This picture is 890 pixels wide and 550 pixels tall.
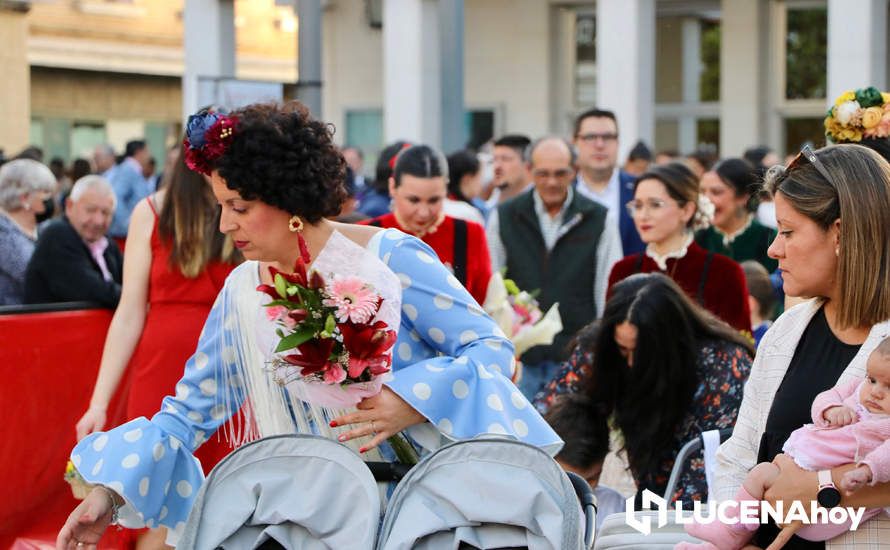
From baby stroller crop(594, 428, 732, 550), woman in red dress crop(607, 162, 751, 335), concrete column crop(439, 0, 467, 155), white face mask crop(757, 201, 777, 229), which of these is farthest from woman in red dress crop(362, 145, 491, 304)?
concrete column crop(439, 0, 467, 155)

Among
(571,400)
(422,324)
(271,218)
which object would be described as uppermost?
(271,218)

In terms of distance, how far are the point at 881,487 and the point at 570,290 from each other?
500 cm

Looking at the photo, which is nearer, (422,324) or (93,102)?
(422,324)

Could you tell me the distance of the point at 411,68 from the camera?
73.7ft

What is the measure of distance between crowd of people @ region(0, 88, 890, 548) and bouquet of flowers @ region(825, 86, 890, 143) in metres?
0.19

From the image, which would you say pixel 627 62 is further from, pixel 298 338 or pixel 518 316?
pixel 298 338

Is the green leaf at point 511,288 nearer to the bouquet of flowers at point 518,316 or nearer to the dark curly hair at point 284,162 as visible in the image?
the bouquet of flowers at point 518,316

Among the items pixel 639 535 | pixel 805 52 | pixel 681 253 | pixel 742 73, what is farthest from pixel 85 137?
pixel 639 535

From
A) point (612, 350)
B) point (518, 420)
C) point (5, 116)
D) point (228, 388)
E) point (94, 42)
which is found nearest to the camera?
point (518, 420)

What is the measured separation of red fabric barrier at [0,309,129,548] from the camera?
22.4 feet

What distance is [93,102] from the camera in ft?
106

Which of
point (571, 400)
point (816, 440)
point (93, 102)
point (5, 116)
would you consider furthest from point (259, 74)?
point (816, 440)

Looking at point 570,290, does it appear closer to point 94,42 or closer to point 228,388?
point 228,388

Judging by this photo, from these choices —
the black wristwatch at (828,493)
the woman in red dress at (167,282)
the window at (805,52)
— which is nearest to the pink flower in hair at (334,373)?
the black wristwatch at (828,493)
